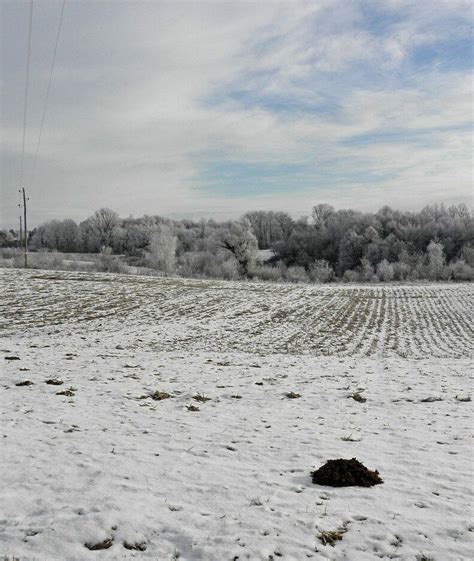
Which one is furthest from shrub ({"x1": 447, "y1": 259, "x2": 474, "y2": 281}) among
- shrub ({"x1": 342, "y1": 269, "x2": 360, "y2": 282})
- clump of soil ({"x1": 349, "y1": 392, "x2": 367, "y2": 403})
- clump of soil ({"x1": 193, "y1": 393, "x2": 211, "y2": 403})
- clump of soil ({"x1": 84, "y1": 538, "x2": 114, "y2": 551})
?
clump of soil ({"x1": 84, "y1": 538, "x2": 114, "y2": 551})

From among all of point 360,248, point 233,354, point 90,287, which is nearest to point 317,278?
point 360,248

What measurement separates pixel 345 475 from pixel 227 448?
220cm

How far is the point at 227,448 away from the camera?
795 centimetres

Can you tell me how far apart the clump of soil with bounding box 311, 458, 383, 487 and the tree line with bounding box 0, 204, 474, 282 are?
207ft

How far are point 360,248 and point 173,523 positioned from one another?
105514 millimetres

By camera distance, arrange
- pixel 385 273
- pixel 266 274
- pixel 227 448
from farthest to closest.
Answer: pixel 266 274
pixel 385 273
pixel 227 448

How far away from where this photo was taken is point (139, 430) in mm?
8734

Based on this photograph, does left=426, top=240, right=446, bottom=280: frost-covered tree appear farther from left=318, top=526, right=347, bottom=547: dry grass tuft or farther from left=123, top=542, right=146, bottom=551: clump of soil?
left=123, top=542, right=146, bottom=551: clump of soil

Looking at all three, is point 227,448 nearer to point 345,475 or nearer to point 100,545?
point 345,475

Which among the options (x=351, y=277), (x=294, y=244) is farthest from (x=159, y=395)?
(x=294, y=244)

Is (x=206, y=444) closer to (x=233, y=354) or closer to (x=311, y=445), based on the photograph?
(x=311, y=445)

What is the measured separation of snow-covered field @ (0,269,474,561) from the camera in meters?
5.08

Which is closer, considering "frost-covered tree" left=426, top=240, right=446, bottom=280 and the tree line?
"frost-covered tree" left=426, top=240, right=446, bottom=280

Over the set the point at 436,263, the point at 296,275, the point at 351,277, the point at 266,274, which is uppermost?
the point at 436,263
